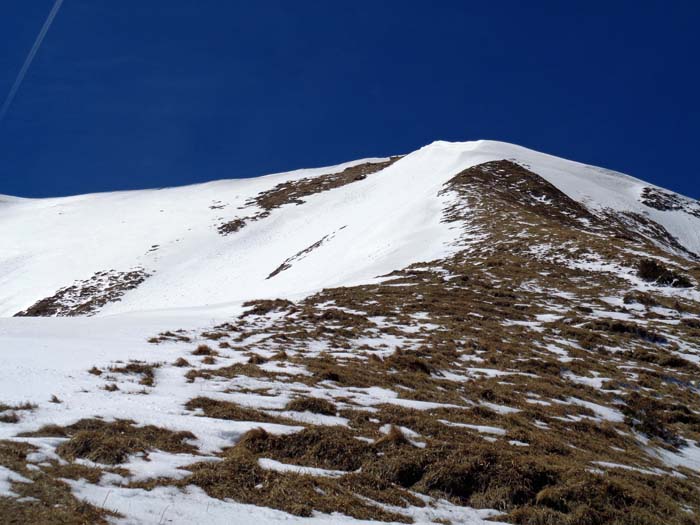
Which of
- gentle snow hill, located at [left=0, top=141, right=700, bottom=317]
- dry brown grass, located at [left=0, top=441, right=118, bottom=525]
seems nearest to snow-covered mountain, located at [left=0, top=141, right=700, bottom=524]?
dry brown grass, located at [left=0, top=441, right=118, bottom=525]

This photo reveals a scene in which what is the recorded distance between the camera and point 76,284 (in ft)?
157

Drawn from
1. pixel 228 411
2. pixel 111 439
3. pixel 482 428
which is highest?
pixel 111 439

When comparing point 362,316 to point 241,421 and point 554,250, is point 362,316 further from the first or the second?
point 554,250

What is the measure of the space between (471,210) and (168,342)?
2768 cm

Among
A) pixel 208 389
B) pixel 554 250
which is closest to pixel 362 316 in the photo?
A: pixel 208 389

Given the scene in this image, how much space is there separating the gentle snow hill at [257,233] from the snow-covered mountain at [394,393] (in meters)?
1.07

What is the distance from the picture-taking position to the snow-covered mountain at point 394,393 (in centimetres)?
629

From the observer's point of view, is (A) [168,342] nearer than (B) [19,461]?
No

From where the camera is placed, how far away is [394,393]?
10914mm

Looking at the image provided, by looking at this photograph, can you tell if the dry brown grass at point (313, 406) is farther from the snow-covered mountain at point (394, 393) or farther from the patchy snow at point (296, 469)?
the patchy snow at point (296, 469)

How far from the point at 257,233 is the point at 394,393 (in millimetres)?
49233

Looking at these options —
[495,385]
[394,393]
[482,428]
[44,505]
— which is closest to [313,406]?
[394,393]

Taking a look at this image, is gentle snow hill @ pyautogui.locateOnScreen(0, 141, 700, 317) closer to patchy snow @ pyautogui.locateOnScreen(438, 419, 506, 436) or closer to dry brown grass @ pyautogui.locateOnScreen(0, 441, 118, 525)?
patchy snow @ pyautogui.locateOnScreen(438, 419, 506, 436)

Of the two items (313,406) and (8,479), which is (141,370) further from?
(8,479)
